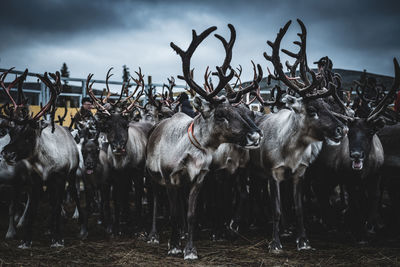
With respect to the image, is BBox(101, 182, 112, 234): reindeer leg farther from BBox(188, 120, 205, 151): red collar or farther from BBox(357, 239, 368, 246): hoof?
BBox(357, 239, 368, 246): hoof

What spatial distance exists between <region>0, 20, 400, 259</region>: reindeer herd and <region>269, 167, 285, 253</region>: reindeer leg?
2 centimetres

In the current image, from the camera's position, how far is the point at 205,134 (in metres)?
5.50

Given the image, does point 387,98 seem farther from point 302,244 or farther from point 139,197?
point 139,197

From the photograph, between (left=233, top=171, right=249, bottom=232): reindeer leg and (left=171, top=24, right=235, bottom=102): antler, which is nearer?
(left=171, top=24, right=235, bottom=102): antler

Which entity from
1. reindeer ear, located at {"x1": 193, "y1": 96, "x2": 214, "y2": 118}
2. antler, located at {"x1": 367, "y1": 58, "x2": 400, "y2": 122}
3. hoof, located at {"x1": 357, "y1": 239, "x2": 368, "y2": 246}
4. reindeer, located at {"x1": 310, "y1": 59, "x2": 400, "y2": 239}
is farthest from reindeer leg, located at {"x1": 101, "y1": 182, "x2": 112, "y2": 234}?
antler, located at {"x1": 367, "y1": 58, "x2": 400, "y2": 122}

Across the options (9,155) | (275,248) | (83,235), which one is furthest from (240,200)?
(9,155)

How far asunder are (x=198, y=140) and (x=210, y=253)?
5.79ft

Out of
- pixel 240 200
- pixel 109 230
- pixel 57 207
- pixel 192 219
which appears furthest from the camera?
pixel 240 200

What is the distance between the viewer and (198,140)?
18.1 feet

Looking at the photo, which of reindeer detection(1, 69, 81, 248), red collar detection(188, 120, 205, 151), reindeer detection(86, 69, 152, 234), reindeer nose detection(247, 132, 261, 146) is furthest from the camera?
reindeer detection(86, 69, 152, 234)

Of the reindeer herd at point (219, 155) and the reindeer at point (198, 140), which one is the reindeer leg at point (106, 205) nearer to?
the reindeer herd at point (219, 155)

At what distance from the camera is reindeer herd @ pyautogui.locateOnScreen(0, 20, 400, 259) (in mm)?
5547

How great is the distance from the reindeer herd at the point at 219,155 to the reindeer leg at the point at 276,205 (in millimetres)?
17

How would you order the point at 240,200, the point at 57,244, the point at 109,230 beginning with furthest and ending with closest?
the point at 240,200 → the point at 109,230 → the point at 57,244
